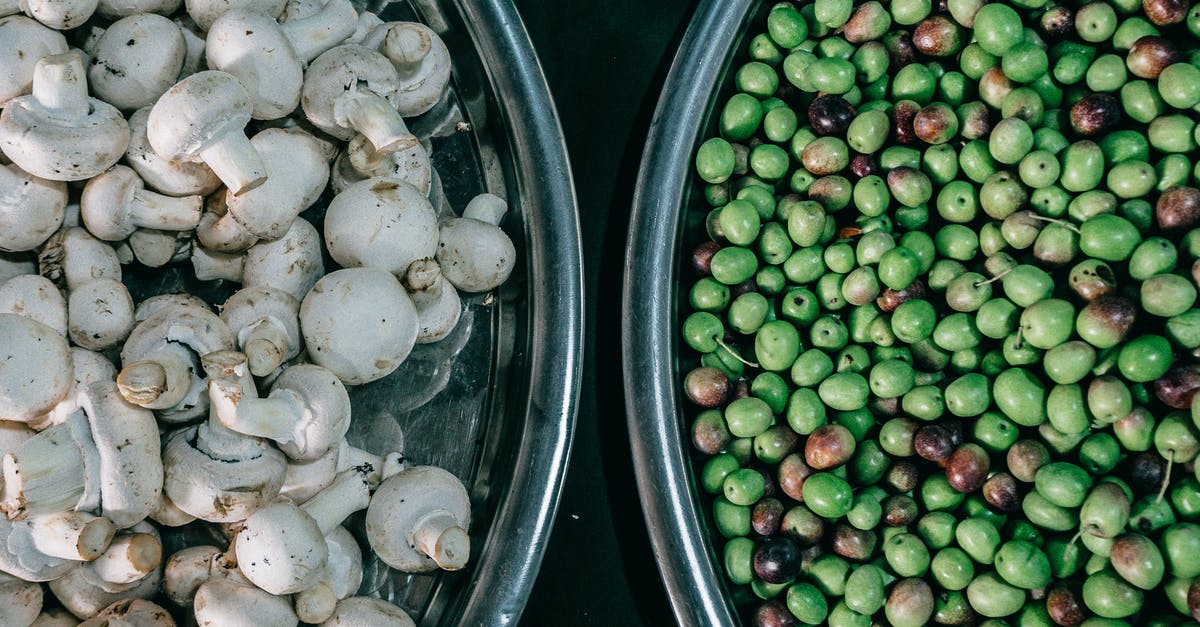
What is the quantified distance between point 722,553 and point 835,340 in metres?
0.40

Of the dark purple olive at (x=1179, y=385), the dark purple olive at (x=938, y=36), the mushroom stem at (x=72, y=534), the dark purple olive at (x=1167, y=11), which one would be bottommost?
the mushroom stem at (x=72, y=534)

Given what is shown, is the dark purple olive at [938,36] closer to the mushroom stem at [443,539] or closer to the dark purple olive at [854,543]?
the dark purple olive at [854,543]

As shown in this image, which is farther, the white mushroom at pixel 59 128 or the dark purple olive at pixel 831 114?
the dark purple olive at pixel 831 114

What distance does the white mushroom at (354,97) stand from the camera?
129 centimetres

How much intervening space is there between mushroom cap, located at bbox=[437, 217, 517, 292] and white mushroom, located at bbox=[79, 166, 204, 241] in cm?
36

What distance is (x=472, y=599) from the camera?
1.41m

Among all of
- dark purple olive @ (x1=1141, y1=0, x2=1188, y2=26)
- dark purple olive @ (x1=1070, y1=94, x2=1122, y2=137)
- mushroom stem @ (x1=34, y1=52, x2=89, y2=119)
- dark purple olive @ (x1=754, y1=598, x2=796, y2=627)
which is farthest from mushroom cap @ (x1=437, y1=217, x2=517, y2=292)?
dark purple olive @ (x1=1141, y1=0, x2=1188, y2=26)

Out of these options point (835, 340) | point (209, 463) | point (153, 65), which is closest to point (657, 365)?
point (835, 340)

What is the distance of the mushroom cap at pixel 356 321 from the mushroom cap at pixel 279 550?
0.22 m

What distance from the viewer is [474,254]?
1425 mm

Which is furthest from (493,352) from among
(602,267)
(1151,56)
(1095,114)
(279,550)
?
(1151,56)

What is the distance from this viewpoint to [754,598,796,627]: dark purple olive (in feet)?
4.52

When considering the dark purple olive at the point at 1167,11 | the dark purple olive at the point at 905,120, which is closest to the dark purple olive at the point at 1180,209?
the dark purple olive at the point at 1167,11

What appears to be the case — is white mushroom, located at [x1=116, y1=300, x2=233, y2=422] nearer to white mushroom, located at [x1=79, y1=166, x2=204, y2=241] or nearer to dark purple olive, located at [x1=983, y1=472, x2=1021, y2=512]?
white mushroom, located at [x1=79, y1=166, x2=204, y2=241]
